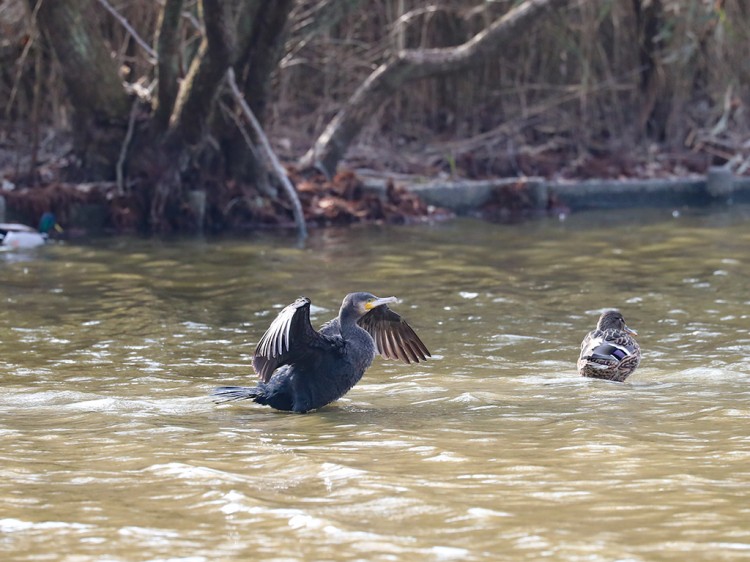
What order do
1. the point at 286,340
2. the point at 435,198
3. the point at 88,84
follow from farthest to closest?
the point at 435,198
the point at 88,84
the point at 286,340

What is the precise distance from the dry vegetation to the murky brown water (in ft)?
18.3

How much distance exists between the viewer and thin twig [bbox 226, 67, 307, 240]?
1365 centimetres

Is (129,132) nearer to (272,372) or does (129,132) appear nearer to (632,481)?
(272,372)

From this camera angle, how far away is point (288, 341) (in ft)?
19.5

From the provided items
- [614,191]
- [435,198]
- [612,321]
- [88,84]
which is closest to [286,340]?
[612,321]

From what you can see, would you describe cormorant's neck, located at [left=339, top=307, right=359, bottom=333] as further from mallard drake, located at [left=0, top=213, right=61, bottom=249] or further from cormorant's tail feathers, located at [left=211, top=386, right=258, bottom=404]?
mallard drake, located at [left=0, top=213, right=61, bottom=249]

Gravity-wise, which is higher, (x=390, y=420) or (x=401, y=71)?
(x=401, y=71)

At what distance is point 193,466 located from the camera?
4.92m

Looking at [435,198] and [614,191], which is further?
[614,191]

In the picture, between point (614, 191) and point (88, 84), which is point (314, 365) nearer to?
point (88, 84)

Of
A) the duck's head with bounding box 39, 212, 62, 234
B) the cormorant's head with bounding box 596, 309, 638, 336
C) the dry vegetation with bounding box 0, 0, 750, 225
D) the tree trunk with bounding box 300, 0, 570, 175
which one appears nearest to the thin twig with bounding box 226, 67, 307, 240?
the tree trunk with bounding box 300, 0, 570, 175

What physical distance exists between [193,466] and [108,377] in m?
2.48

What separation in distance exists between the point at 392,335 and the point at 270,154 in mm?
6880

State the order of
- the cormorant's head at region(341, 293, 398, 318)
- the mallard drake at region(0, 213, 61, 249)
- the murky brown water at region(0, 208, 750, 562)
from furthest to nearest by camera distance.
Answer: the mallard drake at region(0, 213, 61, 249), the cormorant's head at region(341, 293, 398, 318), the murky brown water at region(0, 208, 750, 562)
